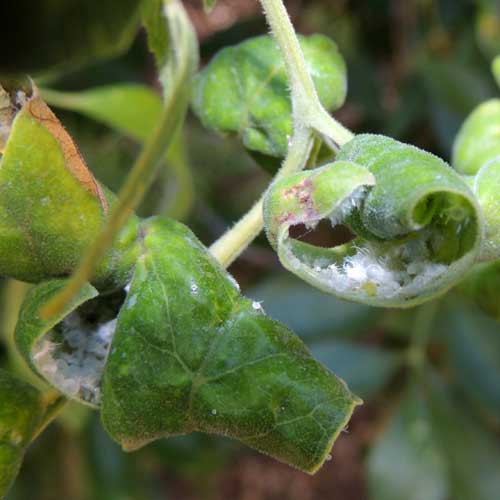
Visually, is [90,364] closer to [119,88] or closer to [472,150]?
[472,150]

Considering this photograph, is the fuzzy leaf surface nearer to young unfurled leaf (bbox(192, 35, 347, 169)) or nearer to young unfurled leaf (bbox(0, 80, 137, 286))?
young unfurled leaf (bbox(0, 80, 137, 286))

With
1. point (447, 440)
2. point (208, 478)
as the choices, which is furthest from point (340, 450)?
point (447, 440)

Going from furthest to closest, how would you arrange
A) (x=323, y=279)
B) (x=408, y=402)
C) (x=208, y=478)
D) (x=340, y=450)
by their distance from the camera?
1. (x=340, y=450)
2. (x=208, y=478)
3. (x=408, y=402)
4. (x=323, y=279)

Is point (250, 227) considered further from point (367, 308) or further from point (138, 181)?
point (367, 308)

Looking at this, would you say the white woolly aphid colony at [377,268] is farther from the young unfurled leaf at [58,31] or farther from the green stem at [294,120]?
the young unfurled leaf at [58,31]

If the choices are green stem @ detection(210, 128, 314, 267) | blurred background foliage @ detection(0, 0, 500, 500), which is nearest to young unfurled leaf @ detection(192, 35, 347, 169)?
green stem @ detection(210, 128, 314, 267)

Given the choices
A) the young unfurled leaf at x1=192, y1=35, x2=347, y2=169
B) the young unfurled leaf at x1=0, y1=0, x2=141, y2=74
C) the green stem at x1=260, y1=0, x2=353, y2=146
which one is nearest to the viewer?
the green stem at x1=260, y1=0, x2=353, y2=146

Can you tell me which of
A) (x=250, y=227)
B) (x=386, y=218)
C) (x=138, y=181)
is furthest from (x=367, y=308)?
(x=138, y=181)
